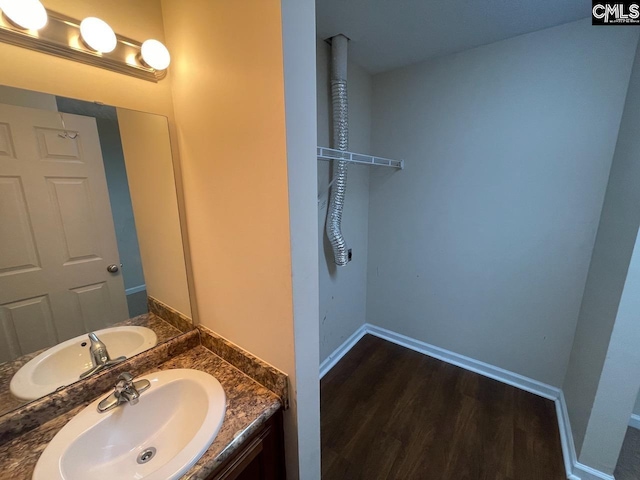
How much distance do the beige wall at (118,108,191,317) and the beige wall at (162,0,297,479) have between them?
8 centimetres

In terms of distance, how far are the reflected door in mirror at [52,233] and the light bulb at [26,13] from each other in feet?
0.73

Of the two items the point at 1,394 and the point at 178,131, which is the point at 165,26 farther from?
the point at 1,394

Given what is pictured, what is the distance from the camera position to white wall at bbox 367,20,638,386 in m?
1.50

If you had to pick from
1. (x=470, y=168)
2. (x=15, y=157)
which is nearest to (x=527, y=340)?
(x=470, y=168)

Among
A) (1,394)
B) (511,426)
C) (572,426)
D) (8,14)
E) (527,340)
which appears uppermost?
(8,14)

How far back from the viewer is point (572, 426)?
150 cm

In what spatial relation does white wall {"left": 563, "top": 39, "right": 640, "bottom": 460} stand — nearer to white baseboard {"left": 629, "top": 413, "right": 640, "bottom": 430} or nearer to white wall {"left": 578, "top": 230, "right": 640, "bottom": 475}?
white wall {"left": 578, "top": 230, "right": 640, "bottom": 475}

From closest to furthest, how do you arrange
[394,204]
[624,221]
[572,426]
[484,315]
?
[624,221] → [572,426] → [484,315] → [394,204]

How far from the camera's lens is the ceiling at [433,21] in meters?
1.33

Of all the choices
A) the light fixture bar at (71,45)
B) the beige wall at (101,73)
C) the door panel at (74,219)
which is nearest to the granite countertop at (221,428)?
the door panel at (74,219)

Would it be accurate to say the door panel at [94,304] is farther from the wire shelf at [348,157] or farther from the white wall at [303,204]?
the wire shelf at [348,157]

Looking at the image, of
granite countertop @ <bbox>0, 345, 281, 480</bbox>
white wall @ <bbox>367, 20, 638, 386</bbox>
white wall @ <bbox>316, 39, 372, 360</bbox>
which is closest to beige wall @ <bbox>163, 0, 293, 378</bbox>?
granite countertop @ <bbox>0, 345, 281, 480</bbox>

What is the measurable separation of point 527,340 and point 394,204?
1420mm

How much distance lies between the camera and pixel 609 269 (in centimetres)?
129
